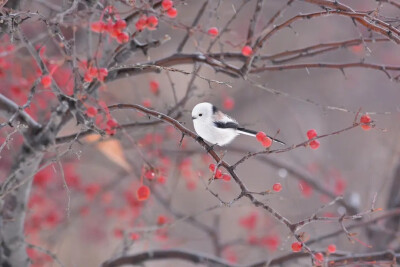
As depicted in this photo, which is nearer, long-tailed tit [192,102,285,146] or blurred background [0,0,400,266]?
long-tailed tit [192,102,285,146]

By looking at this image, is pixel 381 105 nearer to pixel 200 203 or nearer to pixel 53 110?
pixel 200 203

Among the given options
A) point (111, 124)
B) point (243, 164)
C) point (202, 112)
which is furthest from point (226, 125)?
point (243, 164)

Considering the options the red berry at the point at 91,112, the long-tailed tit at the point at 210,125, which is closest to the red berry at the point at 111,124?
the red berry at the point at 91,112

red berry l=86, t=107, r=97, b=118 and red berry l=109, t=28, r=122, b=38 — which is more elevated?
red berry l=109, t=28, r=122, b=38

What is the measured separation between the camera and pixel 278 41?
6.79 m

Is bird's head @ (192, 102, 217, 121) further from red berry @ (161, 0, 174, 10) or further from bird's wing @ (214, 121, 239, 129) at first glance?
red berry @ (161, 0, 174, 10)

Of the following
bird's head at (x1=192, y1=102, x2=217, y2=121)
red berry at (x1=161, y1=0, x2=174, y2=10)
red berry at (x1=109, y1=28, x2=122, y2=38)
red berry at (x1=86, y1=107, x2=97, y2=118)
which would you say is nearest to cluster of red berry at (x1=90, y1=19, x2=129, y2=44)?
red berry at (x1=109, y1=28, x2=122, y2=38)

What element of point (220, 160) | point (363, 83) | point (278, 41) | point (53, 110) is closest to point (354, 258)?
point (220, 160)

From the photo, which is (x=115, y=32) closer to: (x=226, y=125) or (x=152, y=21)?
(x=152, y=21)

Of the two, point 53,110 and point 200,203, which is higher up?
point 200,203

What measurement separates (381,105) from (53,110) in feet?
18.3

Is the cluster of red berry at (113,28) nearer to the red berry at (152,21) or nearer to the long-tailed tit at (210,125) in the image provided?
the red berry at (152,21)

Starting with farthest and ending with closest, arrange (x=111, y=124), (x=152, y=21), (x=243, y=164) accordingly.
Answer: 1. (x=243, y=164)
2. (x=111, y=124)
3. (x=152, y=21)

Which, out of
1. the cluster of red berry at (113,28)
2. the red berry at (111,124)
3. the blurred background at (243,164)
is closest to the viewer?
the cluster of red berry at (113,28)
